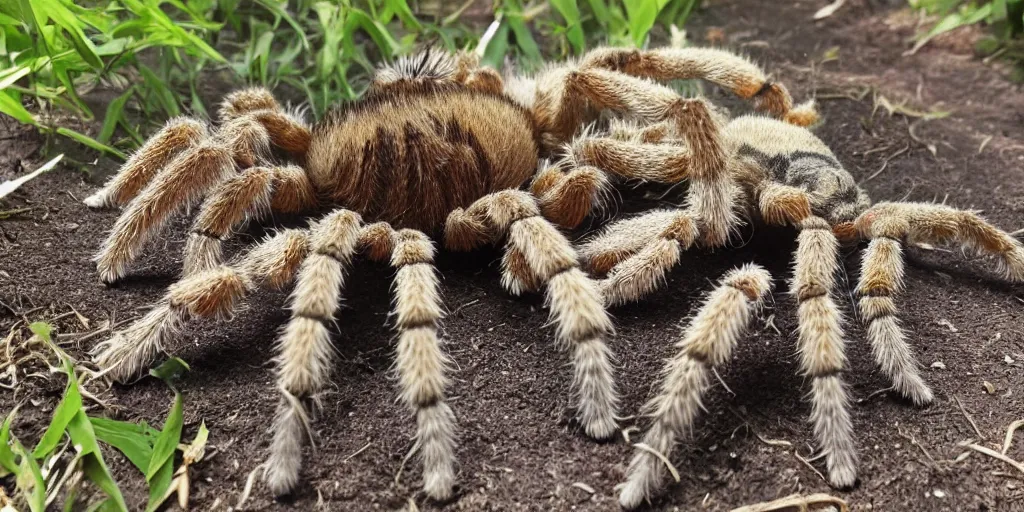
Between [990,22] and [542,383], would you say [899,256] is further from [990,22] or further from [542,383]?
[990,22]

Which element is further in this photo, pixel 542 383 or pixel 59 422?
pixel 542 383

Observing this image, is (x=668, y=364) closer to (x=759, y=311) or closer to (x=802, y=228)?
(x=759, y=311)

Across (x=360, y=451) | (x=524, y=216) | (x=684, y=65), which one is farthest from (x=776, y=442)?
(x=684, y=65)

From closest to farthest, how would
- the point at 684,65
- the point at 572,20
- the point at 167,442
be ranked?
the point at 167,442, the point at 684,65, the point at 572,20

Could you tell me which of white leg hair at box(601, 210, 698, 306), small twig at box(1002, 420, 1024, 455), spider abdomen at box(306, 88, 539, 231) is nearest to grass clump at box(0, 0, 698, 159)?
spider abdomen at box(306, 88, 539, 231)

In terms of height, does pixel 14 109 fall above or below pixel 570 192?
above

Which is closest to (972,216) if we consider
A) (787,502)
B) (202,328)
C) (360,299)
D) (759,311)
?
(759,311)
